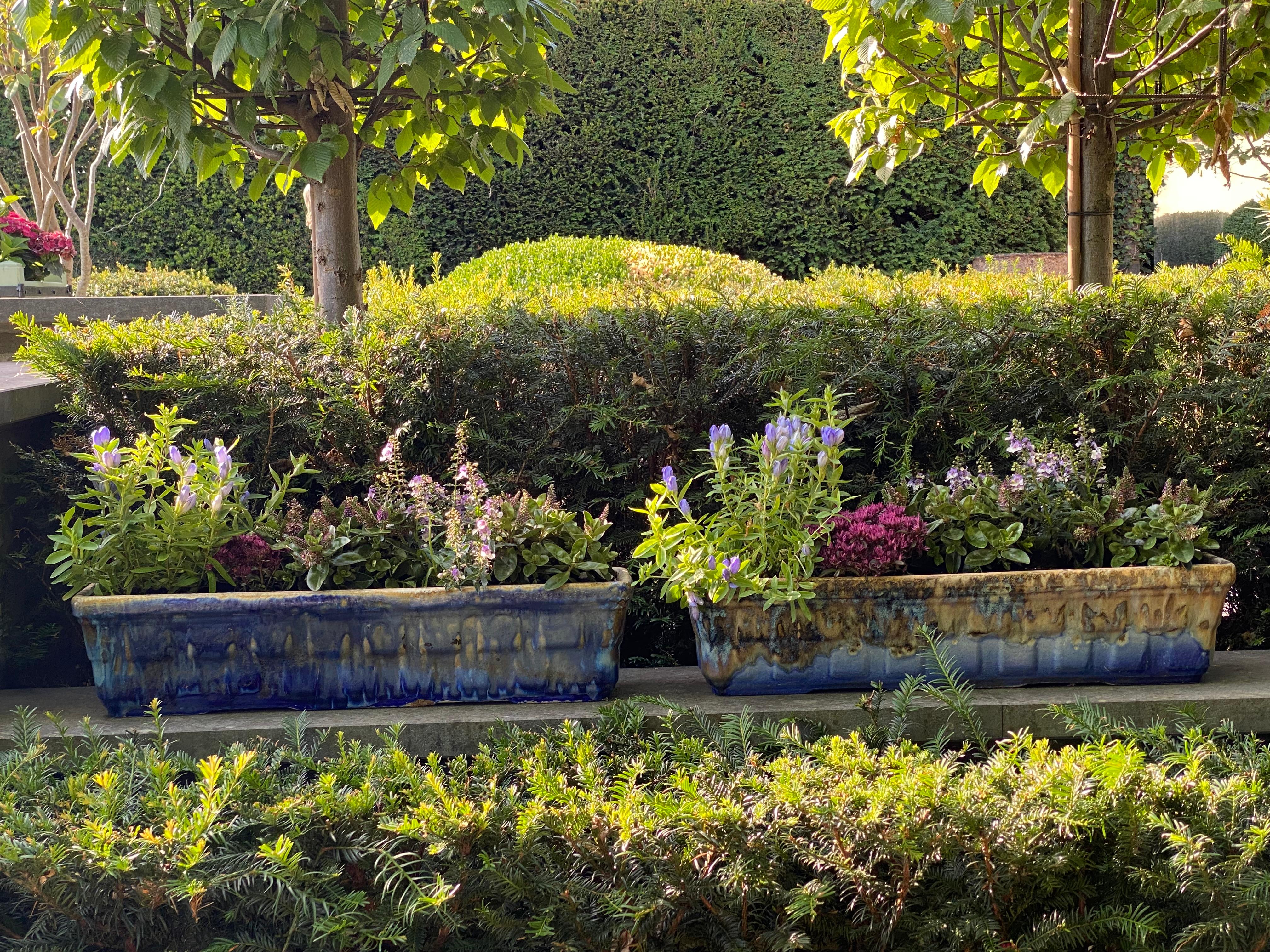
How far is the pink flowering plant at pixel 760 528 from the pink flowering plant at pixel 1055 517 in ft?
1.02

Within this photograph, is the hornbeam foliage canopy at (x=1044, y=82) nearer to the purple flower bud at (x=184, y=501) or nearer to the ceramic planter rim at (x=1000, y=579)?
the ceramic planter rim at (x=1000, y=579)

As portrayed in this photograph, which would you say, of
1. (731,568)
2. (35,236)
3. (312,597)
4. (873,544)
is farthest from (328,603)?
(35,236)

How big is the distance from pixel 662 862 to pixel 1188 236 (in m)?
13.6

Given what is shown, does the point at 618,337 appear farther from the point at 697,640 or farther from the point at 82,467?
the point at 82,467

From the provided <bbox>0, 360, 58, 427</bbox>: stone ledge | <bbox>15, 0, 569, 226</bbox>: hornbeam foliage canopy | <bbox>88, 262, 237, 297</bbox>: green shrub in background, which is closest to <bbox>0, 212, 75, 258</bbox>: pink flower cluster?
<bbox>88, 262, 237, 297</bbox>: green shrub in background

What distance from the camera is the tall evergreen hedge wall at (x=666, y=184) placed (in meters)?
10.4

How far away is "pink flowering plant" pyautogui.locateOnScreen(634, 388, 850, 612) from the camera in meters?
2.31

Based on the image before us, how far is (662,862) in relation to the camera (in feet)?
5.86

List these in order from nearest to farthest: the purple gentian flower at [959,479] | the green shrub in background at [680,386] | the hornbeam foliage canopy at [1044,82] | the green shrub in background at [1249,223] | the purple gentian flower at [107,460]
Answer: the purple gentian flower at [107,460], the purple gentian flower at [959,479], the green shrub in background at [680,386], the hornbeam foliage canopy at [1044,82], the green shrub in background at [1249,223]

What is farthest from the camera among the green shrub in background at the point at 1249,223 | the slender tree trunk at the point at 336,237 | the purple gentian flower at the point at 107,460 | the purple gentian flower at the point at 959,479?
the green shrub in background at the point at 1249,223

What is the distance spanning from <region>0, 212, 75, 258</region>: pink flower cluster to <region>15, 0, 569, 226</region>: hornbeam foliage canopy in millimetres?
3042

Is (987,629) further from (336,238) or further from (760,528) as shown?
(336,238)

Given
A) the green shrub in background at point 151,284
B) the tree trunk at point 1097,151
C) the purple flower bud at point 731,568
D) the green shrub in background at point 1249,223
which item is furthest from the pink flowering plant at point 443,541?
the green shrub in background at point 1249,223

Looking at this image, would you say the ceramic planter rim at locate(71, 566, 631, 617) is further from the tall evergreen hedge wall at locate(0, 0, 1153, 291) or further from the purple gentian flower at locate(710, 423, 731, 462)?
the tall evergreen hedge wall at locate(0, 0, 1153, 291)
